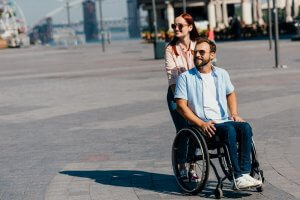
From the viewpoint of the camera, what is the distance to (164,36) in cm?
6216

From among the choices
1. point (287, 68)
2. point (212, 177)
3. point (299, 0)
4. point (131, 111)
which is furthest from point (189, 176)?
point (299, 0)

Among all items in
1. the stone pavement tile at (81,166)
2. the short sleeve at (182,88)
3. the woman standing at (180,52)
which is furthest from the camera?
the stone pavement tile at (81,166)

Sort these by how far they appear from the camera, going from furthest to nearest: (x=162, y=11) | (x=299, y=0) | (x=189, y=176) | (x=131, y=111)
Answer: (x=162, y=11), (x=299, y=0), (x=131, y=111), (x=189, y=176)

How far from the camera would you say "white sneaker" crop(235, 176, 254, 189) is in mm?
6492

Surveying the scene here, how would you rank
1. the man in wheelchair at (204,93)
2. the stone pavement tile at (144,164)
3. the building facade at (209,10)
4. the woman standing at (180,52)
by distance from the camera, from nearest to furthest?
1. the man in wheelchair at (204,93)
2. the woman standing at (180,52)
3. the stone pavement tile at (144,164)
4. the building facade at (209,10)

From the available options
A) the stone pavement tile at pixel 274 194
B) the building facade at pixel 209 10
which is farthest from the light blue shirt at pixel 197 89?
the building facade at pixel 209 10

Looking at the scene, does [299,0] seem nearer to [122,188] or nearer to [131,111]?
[131,111]

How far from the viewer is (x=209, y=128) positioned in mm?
6574

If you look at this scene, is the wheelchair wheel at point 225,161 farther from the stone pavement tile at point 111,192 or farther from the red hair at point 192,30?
the red hair at point 192,30

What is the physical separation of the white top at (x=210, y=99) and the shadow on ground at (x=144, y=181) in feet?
2.33

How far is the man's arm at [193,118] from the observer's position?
6590 mm

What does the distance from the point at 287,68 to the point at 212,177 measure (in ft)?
48.6

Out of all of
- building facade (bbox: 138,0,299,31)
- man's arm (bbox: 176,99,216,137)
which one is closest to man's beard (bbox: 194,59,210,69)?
man's arm (bbox: 176,99,216,137)

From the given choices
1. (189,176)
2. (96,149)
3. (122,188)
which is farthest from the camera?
(96,149)
